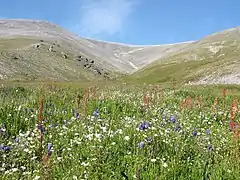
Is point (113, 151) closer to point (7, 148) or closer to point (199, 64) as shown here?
point (7, 148)

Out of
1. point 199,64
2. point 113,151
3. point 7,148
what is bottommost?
point 113,151

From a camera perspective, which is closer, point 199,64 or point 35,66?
point 35,66

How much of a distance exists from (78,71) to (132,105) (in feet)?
389

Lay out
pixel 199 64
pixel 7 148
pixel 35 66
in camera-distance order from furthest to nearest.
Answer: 1. pixel 199 64
2. pixel 35 66
3. pixel 7 148

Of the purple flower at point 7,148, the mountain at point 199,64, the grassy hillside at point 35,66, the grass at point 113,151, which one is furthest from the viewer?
the grassy hillside at point 35,66

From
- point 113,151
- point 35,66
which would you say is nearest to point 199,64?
point 35,66

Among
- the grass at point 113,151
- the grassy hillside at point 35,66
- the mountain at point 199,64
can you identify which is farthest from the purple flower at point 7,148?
the grassy hillside at point 35,66

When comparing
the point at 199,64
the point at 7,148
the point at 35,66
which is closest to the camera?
the point at 7,148

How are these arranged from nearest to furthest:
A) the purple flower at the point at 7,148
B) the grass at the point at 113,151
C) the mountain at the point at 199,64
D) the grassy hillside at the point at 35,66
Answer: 1. the grass at the point at 113,151
2. the purple flower at the point at 7,148
3. the mountain at the point at 199,64
4. the grassy hillside at the point at 35,66

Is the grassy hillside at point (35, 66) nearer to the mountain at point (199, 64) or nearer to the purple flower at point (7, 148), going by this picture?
the mountain at point (199, 64)

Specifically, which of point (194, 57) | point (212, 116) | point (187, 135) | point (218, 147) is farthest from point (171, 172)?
point (194, 57)

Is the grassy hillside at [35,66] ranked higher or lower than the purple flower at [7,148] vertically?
higher

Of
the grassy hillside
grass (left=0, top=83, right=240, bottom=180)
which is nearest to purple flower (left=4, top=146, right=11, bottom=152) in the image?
grass (left=0, top=83, right=240, bottom=180)

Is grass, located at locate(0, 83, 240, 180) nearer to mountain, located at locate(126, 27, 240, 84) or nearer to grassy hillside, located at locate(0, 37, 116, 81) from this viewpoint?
mountain, located at locate(126, 27, 240, 84)
